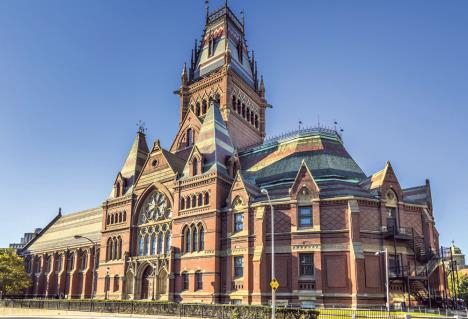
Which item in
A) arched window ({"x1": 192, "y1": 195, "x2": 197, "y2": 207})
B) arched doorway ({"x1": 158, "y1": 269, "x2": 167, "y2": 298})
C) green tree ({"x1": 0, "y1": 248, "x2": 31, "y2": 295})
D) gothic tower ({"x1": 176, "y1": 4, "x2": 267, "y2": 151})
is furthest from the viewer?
green tree ({"x1": 0, "y1": 248, "x2": 31, "y2": 295})

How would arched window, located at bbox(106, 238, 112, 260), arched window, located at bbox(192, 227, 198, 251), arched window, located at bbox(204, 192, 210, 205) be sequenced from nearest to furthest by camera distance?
1. arched window, located at bbox(192, 227, 198, 251)
2. arched window, located at bbox(204, 192, 210, 205)
3. arched window, located at bbox(106, 238, 112, 260)

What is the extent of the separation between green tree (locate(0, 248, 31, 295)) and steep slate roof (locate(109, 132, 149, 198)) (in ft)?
90.2

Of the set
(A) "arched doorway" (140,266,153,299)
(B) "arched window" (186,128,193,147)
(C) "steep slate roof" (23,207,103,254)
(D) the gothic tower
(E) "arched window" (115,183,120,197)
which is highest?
(D) the gothic tower

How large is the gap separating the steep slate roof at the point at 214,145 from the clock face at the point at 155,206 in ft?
17.1

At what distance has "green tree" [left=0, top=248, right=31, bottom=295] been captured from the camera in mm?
75125

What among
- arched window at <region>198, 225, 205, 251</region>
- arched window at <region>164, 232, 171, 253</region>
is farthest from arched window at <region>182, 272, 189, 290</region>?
arched window at <region>164, 232, 171, 253</region>

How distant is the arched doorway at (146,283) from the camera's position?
52.4 m

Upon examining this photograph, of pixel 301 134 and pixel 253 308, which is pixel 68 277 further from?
pixel 253 308

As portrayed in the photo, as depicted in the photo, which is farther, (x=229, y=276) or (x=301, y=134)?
(x=301, y=134)

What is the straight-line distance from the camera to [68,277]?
73500mm

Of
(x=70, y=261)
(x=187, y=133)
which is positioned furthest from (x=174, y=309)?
(x=70, y=261)

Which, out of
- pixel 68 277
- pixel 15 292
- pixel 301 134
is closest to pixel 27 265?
pixel 15 292

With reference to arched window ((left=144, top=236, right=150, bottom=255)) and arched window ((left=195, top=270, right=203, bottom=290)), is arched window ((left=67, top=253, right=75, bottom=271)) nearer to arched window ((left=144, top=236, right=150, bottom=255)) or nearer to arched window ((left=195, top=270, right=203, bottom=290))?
arched window ((left=144, top=236, right=150, bottom=255))

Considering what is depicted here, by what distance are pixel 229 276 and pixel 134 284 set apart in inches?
550
